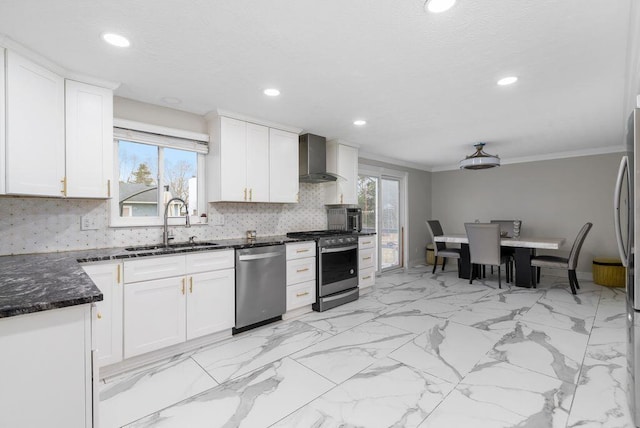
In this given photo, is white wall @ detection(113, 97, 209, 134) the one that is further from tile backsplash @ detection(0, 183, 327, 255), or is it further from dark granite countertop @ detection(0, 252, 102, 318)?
dark granite countertop @ detection(0, 252, 102, 318)

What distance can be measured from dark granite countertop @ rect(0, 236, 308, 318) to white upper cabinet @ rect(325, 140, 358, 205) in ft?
9.01

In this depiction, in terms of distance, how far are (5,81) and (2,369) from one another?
1.91 meters

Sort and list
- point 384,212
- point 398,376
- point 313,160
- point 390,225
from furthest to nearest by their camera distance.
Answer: point 390,225
point 384,212
point 313,160
point 398,376

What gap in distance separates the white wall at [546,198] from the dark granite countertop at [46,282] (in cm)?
648

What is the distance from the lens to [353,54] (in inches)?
84.7

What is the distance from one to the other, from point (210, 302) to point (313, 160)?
2272 mm

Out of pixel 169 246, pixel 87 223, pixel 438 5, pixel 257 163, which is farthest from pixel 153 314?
pixel 438 5

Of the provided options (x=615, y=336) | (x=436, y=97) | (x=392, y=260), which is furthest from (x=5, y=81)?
(x=392, y=260)

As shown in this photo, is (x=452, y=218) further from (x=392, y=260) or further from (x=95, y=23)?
(x=95, y=23)

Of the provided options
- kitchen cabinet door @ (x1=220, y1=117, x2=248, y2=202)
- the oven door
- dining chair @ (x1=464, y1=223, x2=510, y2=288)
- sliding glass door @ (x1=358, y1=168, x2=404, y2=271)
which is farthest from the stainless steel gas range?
dining chair @ (x1=464, y1=223, x2=510, y2=288)

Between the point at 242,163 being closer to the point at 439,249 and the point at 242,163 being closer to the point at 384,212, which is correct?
the point at 384,212

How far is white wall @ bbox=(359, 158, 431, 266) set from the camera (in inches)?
261

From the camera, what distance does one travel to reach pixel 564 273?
572cm

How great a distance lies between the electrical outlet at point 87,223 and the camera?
2.63 metres
